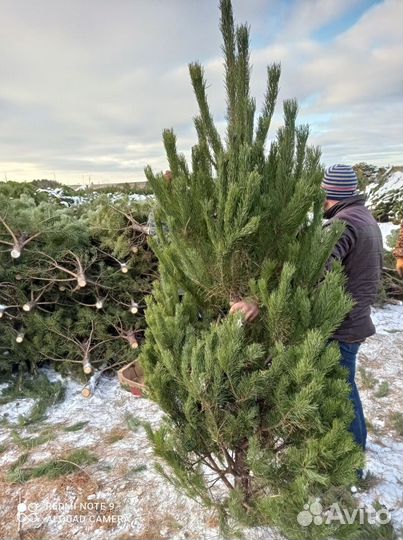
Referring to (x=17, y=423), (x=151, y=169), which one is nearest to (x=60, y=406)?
(x=17, y=423)

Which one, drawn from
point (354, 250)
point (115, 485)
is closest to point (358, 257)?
point (354, 250)

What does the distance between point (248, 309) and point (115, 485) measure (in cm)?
201

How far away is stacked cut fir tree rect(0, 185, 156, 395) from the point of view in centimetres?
450

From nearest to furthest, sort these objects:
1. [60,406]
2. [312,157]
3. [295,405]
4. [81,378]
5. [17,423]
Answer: [295,405] < [312,157] < [17,423] < [60,406] < [81,378]

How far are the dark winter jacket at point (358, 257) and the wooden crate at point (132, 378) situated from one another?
2.41 metres

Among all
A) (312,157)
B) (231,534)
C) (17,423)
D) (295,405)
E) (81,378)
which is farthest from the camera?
(81,378)

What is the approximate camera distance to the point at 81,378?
15.1 ft

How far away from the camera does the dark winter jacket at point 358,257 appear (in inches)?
90.4

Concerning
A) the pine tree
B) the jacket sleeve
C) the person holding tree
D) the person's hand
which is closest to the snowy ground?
the pine tree

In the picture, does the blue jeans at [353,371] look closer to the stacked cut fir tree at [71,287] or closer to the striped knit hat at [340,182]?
the striped knit hat at [340,182]

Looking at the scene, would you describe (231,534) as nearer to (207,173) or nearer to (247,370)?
(247,370)

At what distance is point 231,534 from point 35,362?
11.1ft

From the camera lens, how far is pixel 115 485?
2832 millimetres

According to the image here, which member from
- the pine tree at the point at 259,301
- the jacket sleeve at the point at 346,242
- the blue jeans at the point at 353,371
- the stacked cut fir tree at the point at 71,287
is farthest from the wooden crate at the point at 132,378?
the jacket sleeve at the point at 346,242
